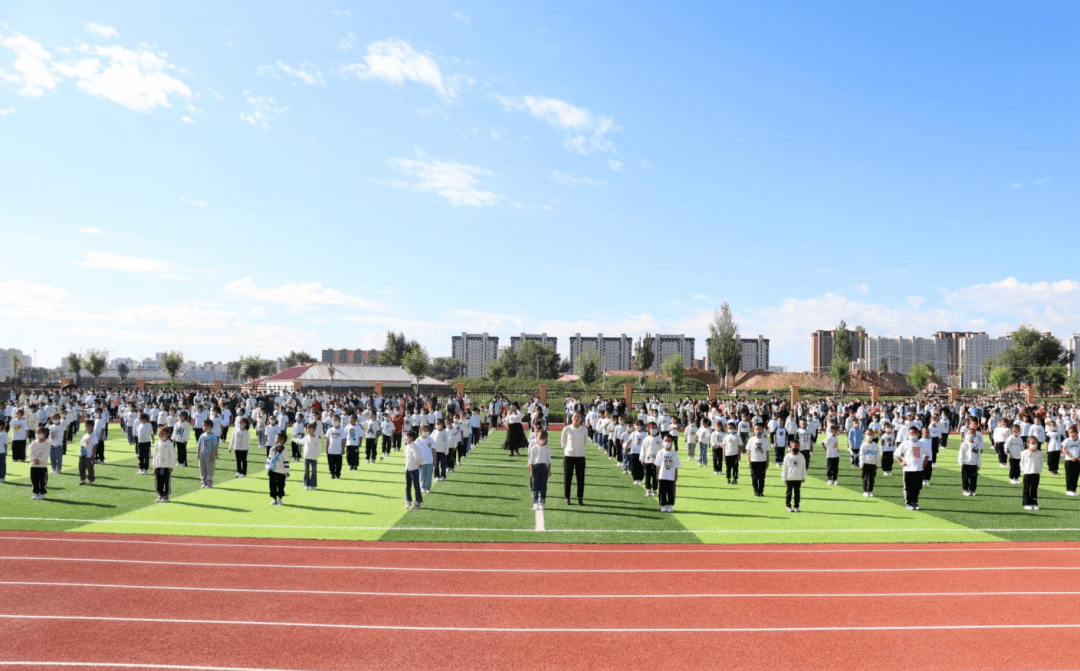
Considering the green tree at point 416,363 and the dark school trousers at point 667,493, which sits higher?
the green tree at point 416,363

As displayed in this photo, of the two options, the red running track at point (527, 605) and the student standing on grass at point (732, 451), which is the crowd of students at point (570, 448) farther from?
the red running track at point (527, 605)

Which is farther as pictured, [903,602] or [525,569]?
[525,569]

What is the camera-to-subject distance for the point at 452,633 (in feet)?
25.1

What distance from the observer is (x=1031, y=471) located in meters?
15.1

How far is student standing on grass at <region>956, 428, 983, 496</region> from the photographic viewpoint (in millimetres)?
16719

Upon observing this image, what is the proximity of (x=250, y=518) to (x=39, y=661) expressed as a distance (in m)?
6.95

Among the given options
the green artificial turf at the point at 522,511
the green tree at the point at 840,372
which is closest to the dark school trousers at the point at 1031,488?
the green artificial turf at the point at 522,511

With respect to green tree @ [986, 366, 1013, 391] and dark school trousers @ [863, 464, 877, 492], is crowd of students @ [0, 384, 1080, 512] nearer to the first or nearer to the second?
dark school trousers @ [863, 464, 877, 492]

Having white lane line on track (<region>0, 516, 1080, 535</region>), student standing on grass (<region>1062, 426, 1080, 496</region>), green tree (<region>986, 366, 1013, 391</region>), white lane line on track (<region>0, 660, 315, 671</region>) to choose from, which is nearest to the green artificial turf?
white lane line on track (<region>0, 516, 1080, 535</region>)

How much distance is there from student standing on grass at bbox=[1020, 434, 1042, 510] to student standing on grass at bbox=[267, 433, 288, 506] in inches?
576

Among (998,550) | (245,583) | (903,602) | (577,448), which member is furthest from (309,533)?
(998,550)

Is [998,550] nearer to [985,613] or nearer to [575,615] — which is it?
[985,613]

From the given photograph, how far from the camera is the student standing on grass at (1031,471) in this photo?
49.3 feet

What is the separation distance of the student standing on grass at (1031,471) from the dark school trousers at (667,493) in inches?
275
